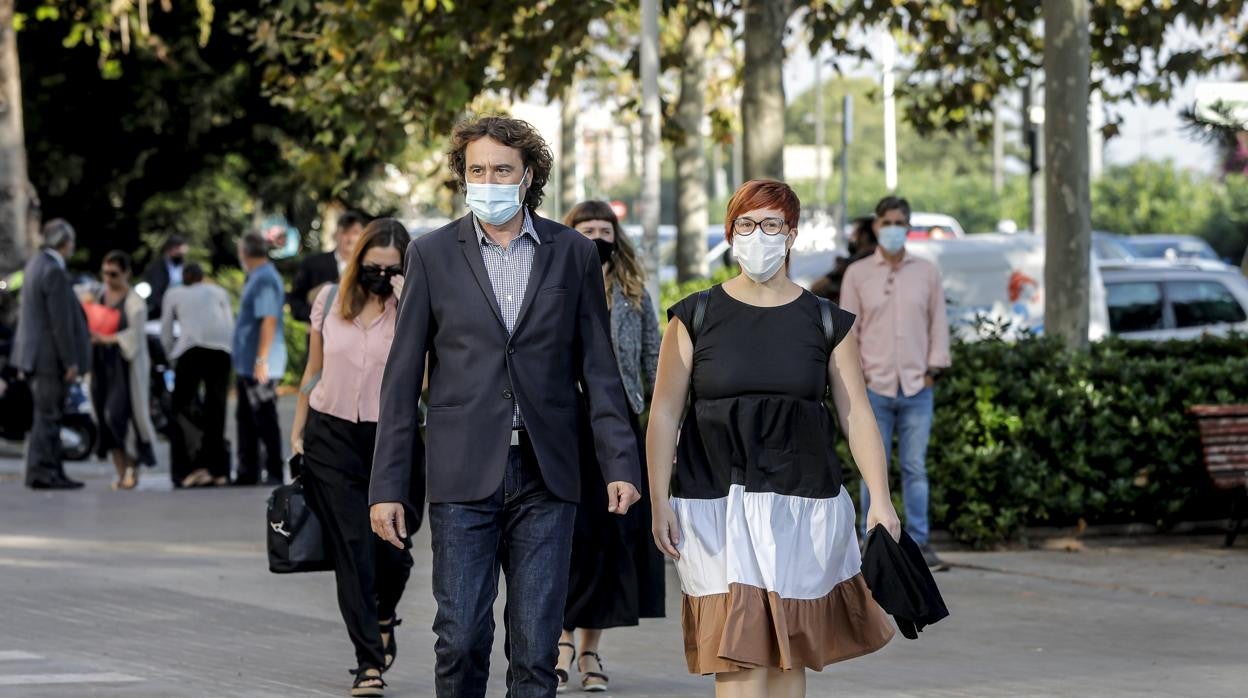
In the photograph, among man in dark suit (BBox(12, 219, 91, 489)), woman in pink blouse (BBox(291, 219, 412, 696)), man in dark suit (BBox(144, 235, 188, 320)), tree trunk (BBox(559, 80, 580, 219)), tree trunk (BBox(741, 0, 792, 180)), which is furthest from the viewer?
tree trunk (BBox(559, 80, 580, 219))

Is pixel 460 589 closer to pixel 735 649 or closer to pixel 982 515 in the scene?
pixel 735 649

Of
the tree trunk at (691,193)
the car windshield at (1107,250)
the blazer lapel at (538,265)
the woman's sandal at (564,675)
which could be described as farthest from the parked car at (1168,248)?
the blazer lapel at (538,265)

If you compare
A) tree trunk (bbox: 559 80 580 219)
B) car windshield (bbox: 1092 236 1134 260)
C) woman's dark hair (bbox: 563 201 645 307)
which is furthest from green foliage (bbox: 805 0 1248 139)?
car windshield (bbox: 1092 236 1134 260)

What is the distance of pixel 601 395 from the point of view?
216 inches

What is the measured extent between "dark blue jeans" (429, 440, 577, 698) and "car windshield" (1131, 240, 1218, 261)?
40.1 metres

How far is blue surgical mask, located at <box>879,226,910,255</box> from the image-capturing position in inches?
414

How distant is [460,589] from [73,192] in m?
26.4

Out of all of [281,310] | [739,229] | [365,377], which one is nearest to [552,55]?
[281,310]

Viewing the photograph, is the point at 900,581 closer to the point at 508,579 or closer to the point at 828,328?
the point at 828,328

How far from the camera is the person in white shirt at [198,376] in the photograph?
15.3 m

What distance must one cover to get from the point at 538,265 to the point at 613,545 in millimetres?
1957

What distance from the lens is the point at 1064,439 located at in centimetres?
1159

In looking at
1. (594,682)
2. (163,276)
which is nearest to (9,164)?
(163,276)

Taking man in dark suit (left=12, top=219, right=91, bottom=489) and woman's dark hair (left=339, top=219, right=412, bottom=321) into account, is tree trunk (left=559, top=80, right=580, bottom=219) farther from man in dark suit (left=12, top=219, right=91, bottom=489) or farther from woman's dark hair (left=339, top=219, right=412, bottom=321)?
woman's dark hair (left=339, top=219, right=412, bottom=321)
